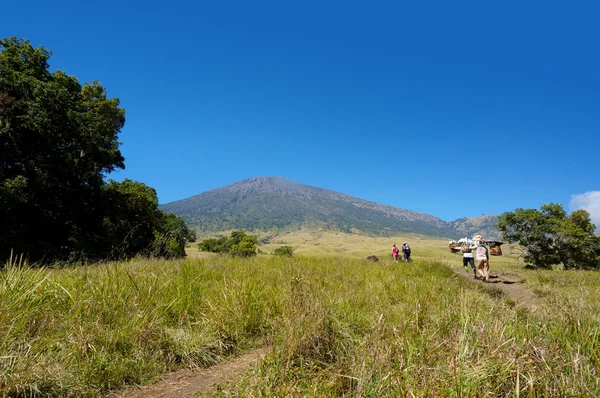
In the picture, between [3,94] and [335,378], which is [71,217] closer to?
[3,94]

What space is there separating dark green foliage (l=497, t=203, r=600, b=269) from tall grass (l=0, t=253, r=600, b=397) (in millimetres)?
37175

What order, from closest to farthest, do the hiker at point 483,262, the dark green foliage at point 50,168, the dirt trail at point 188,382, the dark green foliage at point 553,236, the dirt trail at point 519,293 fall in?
the dirt trail at point 188,382
the dirt trail at point 519,293
the hiker at point 483,262
the dark green foliage at point 50,168
the dark green foliage at point 553,236

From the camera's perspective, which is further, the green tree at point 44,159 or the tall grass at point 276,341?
the green tree at point 44,159

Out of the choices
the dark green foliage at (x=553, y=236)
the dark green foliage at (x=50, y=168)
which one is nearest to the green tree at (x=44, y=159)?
the dark green foliage at (x=50, y=168)

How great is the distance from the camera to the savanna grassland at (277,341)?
→ 1901 millimetres

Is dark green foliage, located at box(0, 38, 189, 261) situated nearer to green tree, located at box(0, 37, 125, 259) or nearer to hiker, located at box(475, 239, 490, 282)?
green tree, located at box(0, 37, 125, 259)

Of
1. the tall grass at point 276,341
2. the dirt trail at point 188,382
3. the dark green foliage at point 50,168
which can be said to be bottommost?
the dirt trail at point 188,382

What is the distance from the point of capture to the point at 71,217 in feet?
70.2

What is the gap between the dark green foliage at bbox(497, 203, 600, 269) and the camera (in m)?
30.3

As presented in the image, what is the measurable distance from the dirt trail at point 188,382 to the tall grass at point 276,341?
0.13 meters

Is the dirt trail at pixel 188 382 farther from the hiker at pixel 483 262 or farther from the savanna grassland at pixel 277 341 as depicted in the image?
the hiker at pixel 483 262

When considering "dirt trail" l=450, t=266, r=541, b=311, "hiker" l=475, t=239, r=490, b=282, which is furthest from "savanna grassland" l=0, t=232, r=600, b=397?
"hiker" l=475, t=239, r=490, b=282

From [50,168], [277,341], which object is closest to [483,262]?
[277,341]

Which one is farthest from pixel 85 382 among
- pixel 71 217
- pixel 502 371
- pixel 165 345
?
pixel 71 217
